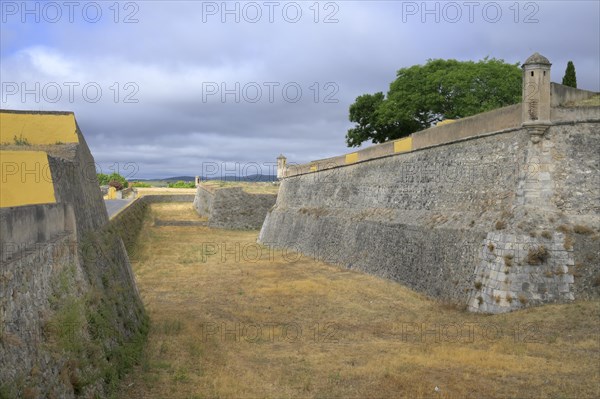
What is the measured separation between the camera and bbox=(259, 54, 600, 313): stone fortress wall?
40.6 feet

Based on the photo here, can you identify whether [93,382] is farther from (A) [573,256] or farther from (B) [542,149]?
(B) [542,149]

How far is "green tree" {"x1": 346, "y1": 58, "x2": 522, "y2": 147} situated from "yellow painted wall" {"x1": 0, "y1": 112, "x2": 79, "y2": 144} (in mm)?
27219

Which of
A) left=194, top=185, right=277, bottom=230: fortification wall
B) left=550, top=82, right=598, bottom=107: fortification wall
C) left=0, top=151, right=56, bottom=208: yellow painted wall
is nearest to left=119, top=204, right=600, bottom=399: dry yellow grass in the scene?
left=0, top=151, right=56, bottom=208: yellow painted wall

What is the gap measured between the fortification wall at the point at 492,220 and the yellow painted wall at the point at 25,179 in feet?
34.3

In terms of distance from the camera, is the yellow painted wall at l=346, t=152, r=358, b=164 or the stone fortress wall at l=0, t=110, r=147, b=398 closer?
the stone fortress wall at l=0, t=110, r=147, b=398

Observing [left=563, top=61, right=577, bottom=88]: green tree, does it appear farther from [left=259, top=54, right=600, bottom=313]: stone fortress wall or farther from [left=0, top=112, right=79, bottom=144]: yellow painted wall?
[left=0, top=112, right=79, bottom=144]: yellow painted wall

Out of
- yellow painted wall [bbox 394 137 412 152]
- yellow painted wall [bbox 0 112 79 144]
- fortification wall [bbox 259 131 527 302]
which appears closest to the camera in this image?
yellow painted wall [bbox 0 112 79 144]

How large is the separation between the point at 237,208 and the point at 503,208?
31.0 m

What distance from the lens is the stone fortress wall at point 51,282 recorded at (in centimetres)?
506

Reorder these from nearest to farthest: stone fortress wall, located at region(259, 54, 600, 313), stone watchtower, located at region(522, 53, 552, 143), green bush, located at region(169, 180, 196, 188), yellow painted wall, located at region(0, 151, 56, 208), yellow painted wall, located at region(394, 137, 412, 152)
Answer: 1. yellow painted wall, located at region(0, 151, 56, 208)
2. stone fortress wall, located at region(259, 54, 600, 313)
3. stone watchtower, located at region(522, 53, 552, 143)
4. yellow painted wall, located at region(394, 137, 412, 152)
5. green bush, located at region(169, 180, 196, 188)

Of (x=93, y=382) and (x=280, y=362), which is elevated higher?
(x=93, y=382)

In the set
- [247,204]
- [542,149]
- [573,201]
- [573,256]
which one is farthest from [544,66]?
[247,204]

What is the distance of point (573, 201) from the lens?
12891 mm

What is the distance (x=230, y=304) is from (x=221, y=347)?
4.44 meters
